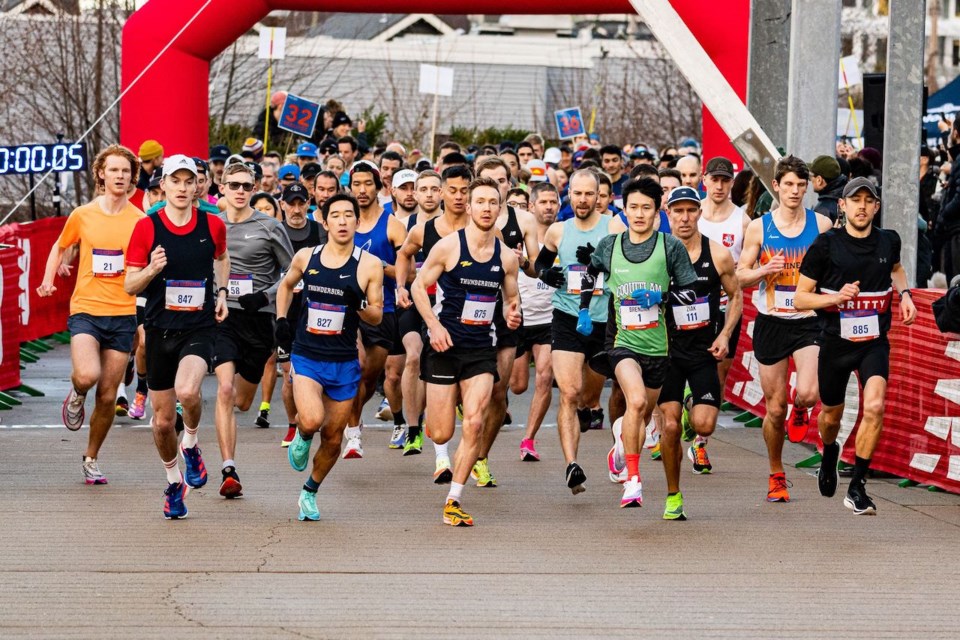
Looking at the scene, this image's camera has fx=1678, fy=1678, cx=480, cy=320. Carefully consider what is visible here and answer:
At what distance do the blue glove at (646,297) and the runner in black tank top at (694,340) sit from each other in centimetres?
49

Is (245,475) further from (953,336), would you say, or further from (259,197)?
(953,336)

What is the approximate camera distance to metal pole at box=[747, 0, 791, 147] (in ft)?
53.2

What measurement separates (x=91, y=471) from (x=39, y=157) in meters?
8.10

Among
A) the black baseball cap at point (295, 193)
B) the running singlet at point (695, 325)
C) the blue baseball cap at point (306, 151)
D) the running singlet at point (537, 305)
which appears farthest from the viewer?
the blue baseball cap at point (306, 151)

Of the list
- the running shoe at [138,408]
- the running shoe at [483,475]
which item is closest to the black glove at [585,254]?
the running shoe at [483,475]

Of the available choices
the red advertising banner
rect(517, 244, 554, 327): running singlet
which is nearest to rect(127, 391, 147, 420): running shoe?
the red advertising banner

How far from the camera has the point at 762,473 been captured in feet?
37.5

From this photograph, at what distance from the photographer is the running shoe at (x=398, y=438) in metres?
12.5

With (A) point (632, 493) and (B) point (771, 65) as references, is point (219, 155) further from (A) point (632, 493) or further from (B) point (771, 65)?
(A) point (632, 493)

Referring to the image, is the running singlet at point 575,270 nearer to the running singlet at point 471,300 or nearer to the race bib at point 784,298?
the running singlet at point 471,300

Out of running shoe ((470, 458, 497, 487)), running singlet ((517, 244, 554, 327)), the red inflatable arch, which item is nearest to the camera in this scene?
running shoe ((470, 458, 497, 487))

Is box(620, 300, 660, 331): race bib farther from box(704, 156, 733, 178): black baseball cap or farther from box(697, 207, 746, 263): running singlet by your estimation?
box(704, 156, 733, 178): black baseball cap

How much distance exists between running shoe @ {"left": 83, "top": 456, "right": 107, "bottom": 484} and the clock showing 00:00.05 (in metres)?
7.59

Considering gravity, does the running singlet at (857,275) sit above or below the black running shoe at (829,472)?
above
